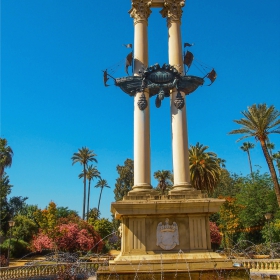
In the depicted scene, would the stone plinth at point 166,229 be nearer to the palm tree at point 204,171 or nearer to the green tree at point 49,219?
the palm tree at point 204,171

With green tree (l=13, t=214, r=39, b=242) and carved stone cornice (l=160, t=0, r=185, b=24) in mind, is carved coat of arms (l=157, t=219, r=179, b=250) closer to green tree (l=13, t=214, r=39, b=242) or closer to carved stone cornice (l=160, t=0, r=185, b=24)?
carved stone cornice (l=160, t=0, r=185, b=24)

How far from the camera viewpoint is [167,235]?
13562 mm

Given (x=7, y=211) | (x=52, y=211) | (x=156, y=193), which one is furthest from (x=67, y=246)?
(x=156, y=193)

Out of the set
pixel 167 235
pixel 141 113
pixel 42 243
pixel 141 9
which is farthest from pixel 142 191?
pixel 42 243

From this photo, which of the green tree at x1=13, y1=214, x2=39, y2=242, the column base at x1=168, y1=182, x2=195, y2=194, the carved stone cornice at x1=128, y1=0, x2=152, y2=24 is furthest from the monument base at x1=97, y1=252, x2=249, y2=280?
the green tree at x1=13, y1=214, x2=39, y2=242

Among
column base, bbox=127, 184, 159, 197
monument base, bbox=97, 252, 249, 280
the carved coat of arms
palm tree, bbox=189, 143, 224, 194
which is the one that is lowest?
monument base, bbox=97, 252, 249, 280

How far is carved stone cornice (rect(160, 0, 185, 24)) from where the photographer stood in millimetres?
18141

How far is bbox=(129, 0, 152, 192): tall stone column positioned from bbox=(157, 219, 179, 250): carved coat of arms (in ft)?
5.96

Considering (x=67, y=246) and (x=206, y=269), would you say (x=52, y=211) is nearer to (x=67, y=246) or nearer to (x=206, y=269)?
(x=67, y=246)

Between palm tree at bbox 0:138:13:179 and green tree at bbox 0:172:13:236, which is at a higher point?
palm tree at bbox 0:138:13:179

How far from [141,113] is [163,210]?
16.1 feet

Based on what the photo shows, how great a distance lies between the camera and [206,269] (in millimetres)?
12383

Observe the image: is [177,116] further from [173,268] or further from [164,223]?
[173,268]

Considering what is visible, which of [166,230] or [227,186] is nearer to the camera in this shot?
[166,230]
